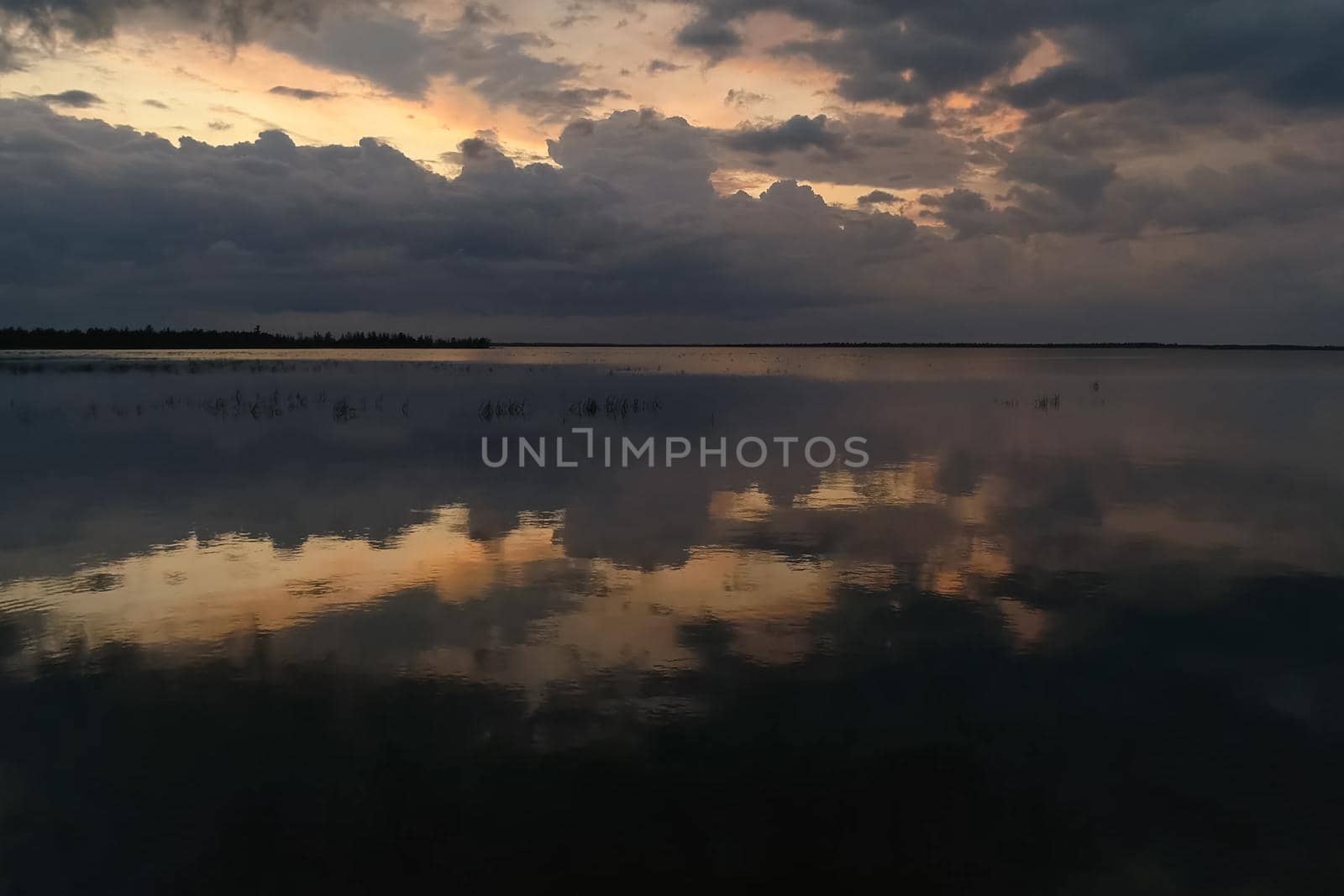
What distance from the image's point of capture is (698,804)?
7.89 metres

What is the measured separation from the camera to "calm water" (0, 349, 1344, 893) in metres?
7.37

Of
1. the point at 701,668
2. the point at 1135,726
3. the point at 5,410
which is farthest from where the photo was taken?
the point at 5,410

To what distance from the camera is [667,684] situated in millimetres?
10547

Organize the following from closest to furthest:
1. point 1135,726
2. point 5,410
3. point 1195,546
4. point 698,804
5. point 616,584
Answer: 1. point 698,804
2. point 1135,726
3. point 616,584
4. point 1195,546
5. point 5,410

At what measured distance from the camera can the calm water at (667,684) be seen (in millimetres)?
7367

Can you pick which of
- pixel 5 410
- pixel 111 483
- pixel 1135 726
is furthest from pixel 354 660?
pixel 5 410

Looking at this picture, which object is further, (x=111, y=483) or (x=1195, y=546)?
(x=111, y=483)

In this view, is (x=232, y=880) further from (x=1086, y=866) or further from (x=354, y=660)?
(x=1086, y=866)

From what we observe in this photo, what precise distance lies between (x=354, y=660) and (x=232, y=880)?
4467 millimetres

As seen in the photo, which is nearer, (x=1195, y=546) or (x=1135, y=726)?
(x=1135, y=726)

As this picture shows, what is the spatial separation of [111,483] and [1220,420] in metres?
53.3

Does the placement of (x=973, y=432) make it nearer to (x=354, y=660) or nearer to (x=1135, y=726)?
(x=1135, y=726)

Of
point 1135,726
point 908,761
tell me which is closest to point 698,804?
point 908,761

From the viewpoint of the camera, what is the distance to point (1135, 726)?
31.6ft
